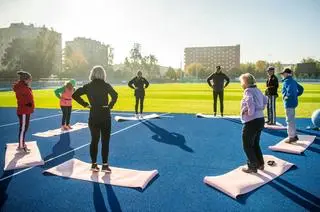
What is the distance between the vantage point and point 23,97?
7949 millimetres

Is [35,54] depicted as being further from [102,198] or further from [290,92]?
[102,198]

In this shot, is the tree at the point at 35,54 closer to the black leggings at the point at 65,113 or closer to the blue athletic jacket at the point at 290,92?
the black leggings at the point at 65,113

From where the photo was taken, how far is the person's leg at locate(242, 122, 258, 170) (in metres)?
6.07

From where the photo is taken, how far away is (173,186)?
5586mm

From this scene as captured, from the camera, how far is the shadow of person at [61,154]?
713 centimetres

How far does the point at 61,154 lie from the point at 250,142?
5.08m

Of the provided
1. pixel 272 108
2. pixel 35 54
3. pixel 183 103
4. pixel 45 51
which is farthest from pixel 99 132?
pixel 45 51

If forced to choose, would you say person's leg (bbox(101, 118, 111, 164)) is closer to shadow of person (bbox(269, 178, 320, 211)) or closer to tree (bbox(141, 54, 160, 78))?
shadow of person (bbox(269, 178, 320, 211))

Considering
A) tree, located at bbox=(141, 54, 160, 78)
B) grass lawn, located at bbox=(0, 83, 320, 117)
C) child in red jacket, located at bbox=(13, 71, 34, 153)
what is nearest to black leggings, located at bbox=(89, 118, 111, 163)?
child in red jacket, located at bbox=(13, 71, 34, 153)

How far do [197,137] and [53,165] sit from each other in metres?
5.00

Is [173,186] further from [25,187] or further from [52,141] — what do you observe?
[52,141]

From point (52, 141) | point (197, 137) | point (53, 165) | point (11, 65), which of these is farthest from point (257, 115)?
point (11, 65)

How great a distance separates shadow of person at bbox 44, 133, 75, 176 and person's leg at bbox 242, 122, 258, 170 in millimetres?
3943

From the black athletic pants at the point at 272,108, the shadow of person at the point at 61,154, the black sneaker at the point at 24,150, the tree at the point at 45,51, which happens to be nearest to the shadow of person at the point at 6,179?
the black sneaker at the point at 24,150
